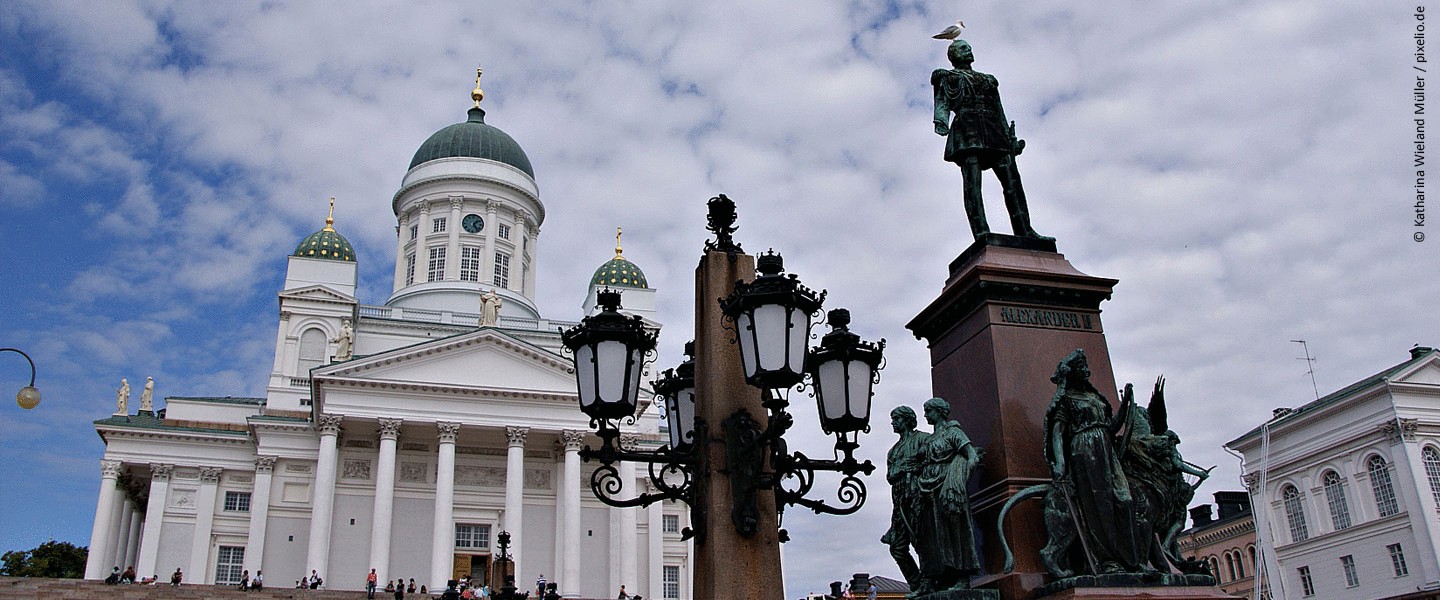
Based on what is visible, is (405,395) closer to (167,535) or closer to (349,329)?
(349,329)

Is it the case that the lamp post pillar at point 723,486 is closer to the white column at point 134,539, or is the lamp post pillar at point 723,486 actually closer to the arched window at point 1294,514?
the arched window at point 1294,514

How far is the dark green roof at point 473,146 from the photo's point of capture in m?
61.8

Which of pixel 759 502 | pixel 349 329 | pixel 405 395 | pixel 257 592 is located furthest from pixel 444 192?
pixel 759 502

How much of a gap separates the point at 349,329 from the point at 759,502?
4629 centimetres

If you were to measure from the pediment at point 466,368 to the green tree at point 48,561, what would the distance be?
1122 inches

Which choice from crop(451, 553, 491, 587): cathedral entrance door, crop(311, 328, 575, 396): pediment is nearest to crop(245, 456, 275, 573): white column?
crop(311, 328, 575, 396): pediment

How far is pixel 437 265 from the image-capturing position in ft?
191

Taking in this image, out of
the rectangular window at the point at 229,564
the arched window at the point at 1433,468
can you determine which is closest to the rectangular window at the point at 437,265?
the rectangular window at the point at 229,564

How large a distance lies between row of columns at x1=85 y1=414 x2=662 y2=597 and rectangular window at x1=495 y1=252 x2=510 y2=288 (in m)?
14.9

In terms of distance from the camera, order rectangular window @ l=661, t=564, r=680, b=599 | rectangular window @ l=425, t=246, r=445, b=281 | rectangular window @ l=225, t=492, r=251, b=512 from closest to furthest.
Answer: rectangular window @ l=225, t=492, r=251, b=512
rectangular window @ l=661, t=564, r=680, b=599
rectangular window @ l=425, t=246, r=445, b=281

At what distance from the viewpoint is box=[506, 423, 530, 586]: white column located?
42156mm

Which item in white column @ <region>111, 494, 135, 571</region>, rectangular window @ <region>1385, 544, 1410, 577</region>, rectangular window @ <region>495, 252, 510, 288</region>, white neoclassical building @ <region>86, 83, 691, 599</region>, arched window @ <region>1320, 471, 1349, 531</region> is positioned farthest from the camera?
rectangular window @ <region>495, 252, 510, 288</region>

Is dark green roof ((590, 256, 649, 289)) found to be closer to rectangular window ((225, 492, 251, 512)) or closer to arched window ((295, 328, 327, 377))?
arched window ((295, 328, 327, 377))

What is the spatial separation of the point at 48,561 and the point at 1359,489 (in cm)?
6595
